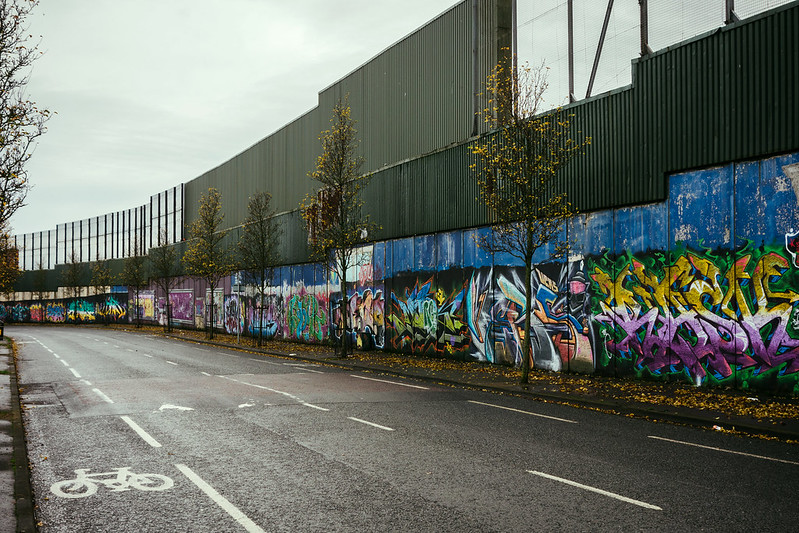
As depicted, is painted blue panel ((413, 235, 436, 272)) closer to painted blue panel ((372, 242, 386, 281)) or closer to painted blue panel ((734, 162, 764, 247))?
painted blue panel ((372, 242, 386, 281))

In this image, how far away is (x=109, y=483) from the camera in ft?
24.6

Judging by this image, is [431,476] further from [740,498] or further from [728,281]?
[728,281]

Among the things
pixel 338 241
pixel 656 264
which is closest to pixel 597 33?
pixel 656 264

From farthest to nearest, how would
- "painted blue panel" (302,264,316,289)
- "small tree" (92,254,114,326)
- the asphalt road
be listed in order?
"small tree" (92,254,114,326)
"painted blue panel" (302,264,316,289)
the asphalt road

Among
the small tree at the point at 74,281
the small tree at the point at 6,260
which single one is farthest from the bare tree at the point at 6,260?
the small tree at the point at 74,281

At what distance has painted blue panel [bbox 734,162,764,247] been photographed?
14352 mm

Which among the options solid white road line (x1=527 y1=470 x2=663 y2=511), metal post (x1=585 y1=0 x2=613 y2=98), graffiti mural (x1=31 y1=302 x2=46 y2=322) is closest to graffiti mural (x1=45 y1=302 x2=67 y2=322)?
graffiti mural (x1=31 y1=302 x2=46 y2=322)

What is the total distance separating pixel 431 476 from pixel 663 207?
11704 mm

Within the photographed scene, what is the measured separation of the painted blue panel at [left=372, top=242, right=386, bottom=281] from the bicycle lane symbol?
21.6 metres

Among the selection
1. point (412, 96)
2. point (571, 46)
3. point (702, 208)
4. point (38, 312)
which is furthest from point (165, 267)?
point (702, 208)

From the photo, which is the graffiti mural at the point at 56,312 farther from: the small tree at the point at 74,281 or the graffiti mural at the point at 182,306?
the graffiti mural at the point at 182,306

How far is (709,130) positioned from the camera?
1559 cm

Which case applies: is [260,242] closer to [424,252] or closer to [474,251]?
[424,252]

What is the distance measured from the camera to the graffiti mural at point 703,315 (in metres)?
13.8
